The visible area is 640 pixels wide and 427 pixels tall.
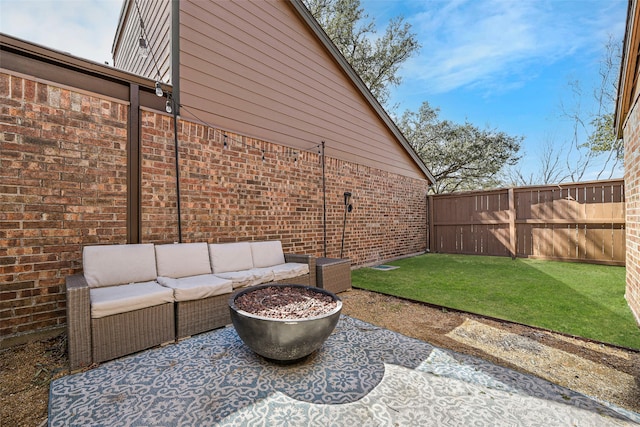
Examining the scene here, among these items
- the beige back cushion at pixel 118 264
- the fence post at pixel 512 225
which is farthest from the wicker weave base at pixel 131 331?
the fence post at pixel 512 225

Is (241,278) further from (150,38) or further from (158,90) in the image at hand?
(150,38)

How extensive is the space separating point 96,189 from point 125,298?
1.51 metres

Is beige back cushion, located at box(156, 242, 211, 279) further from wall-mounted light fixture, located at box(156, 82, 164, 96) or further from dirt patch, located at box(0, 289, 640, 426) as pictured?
wall-mounted light fixture, located at box(156, 82, 164, 96)

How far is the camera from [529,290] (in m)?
4.43

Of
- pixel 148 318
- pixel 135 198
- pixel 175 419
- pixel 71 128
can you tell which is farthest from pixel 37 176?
pixel 175 419

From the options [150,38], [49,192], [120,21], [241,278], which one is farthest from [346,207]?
[120,21]

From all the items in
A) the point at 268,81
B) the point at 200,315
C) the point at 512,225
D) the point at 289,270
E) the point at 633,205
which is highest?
the point at 268,81

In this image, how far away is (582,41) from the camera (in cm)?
983

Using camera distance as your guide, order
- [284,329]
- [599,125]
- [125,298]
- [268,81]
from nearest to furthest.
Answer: [284,329] → [125,298] → [268,81] → [599,125]

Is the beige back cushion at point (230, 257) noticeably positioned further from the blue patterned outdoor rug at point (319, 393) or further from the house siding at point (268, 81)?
the house siding at point (268, 81)

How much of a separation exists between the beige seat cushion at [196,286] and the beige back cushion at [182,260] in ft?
0.39

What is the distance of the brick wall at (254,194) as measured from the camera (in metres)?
3.60

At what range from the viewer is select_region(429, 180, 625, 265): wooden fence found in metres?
6.30

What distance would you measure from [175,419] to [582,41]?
15145 millimetres
